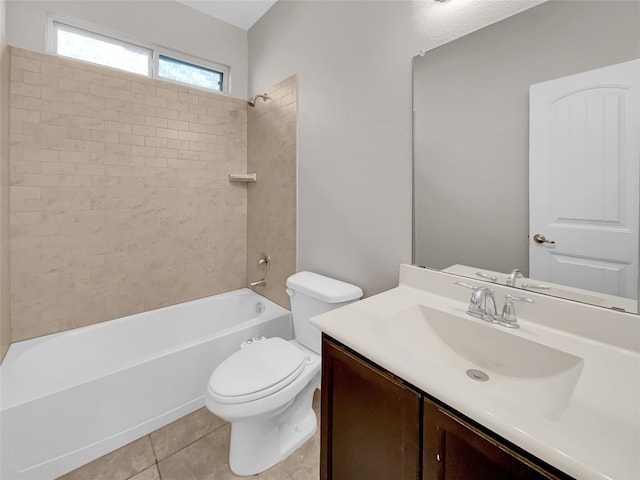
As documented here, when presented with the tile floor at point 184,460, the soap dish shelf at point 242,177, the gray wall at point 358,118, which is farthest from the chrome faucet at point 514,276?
the soap dish shelf at point 242,177

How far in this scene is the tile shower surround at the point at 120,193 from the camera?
1788 mm

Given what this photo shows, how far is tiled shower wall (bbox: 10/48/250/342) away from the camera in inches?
70.3

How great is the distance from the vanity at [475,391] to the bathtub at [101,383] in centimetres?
111

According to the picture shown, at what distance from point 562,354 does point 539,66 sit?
3.03 ft

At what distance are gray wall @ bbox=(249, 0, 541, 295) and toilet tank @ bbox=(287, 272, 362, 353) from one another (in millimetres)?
117

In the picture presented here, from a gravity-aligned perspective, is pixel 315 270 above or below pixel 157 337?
above

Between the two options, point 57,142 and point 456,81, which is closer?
point 456,81

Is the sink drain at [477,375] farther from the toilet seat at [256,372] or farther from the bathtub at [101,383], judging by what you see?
the bathtub at [101,383]

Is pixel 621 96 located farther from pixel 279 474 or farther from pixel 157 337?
pixel 157 337

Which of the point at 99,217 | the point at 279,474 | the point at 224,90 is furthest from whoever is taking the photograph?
the point at 224,90

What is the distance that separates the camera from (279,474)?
1373 millimetres

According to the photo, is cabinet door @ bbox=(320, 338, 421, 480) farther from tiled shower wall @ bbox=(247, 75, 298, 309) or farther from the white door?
tiled shower wall @ bbox=(247, 75, 298, 309)

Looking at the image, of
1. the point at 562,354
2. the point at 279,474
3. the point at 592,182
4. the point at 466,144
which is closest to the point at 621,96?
the point at 592,182

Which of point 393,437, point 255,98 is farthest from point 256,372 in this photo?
point 255,98
